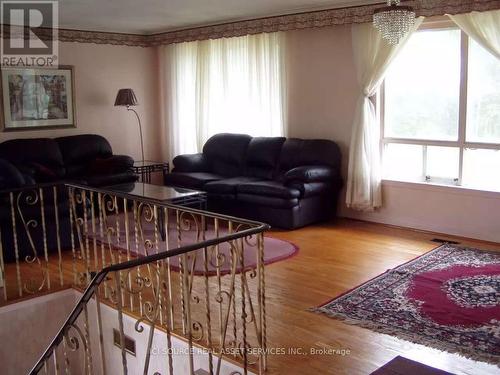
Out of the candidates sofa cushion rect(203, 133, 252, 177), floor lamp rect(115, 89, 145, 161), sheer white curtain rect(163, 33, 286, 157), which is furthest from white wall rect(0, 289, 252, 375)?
floor lamp rect(115, 89, 145, 161)

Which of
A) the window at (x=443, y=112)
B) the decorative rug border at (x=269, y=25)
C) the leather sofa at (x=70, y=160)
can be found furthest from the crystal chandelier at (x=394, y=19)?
the leather sofa at (x=70, y=160)

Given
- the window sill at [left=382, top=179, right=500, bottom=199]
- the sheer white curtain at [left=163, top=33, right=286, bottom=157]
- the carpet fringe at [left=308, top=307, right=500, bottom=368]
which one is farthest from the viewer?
the sheer white curtain at [left=163, top=33, right=286, bottom=157]

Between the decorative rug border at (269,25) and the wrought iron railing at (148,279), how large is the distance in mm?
2481

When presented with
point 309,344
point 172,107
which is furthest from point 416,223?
point 172,107

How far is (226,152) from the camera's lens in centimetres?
722

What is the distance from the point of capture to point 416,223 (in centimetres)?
592

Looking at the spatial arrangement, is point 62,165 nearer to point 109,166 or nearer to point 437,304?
point 109,166

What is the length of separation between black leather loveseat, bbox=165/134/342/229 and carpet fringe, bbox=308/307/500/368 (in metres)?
2.24

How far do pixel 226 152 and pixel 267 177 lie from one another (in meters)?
0.74

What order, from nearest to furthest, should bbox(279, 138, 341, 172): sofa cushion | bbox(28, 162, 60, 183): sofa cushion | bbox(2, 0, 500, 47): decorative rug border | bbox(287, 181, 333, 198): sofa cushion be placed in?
bbox(2, 0, 500, 47): decorative rug border
bbox(287, 181, 333, 198): sofa cushion
bbox(279, 138, 341, 172): sofa cushion
bbox(28, 162, 60, 183): sofa cushion

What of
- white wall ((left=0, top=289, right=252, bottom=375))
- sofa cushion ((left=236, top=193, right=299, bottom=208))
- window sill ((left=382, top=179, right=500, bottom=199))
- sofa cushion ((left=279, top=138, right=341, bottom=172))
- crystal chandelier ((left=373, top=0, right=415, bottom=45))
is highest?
crystal chandelier ((left=373, top=0, right=415, bottom=45))

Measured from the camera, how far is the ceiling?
18.9ft

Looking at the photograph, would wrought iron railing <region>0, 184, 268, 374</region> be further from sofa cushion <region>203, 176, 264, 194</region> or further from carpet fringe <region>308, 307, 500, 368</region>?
carpet fringe <region>308, 307, 500, 368</region>

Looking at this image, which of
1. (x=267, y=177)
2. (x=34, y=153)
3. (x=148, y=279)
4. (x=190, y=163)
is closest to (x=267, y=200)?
(x=267, y=177)
